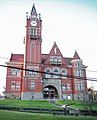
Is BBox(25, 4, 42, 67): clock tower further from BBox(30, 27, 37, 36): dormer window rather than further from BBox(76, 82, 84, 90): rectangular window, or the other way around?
BBox(76, 82, 84, 90): rectangular window

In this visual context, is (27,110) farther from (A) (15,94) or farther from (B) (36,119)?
(A) (15,94)

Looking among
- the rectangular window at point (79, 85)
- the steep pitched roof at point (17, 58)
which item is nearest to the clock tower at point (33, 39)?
the steep pitched roof at point (17, 58)

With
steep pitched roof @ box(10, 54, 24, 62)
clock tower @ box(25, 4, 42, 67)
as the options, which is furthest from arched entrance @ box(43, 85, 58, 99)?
steep pitched roof @ box(10, 54, 24, 62)

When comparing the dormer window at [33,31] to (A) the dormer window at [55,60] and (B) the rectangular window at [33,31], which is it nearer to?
(B) the rectangular window at [33,31]

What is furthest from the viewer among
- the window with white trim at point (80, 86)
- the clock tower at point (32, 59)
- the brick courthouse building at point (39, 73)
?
the window with white trim at point (80, 86)

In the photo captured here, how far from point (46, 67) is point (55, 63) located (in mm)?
2163

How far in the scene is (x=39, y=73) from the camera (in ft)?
150

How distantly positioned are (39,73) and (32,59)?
3.11 m

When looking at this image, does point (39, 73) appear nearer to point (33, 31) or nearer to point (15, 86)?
point (15, 86)

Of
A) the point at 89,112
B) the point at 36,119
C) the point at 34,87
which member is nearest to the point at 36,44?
the point at 34,87

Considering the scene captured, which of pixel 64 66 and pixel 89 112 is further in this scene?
pixel 64 66

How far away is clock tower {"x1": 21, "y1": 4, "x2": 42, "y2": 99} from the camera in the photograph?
45.1 meters

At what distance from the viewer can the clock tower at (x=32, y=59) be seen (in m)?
45.1

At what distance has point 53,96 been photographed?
161 feet
